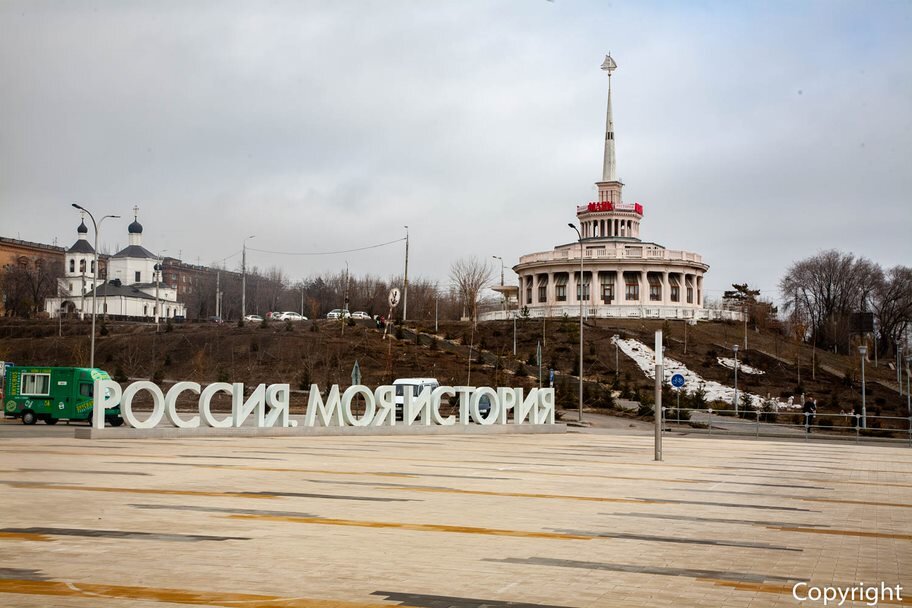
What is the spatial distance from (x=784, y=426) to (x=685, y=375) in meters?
31.5

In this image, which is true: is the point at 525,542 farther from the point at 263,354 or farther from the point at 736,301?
the point at 736,301

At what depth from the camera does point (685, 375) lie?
77375mm

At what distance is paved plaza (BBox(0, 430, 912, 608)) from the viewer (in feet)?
26.8

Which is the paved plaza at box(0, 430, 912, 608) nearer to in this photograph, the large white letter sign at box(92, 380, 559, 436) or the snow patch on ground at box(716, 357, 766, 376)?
the large white letter sign at box(92, 380, 559, 436)

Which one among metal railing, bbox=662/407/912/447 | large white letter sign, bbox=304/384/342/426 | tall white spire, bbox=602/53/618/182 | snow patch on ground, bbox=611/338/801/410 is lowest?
A: metal railing, bbox=662/407/912/447

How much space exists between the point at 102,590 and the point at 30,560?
1661mm

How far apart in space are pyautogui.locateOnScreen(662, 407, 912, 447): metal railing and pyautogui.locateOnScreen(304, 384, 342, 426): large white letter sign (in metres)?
17.6

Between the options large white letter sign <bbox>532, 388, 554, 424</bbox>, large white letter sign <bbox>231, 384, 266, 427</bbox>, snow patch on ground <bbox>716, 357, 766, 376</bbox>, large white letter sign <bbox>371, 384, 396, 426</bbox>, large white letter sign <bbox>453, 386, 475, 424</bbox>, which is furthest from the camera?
snow patch on ground <bbox>716, 357, 766, 376</bbox>

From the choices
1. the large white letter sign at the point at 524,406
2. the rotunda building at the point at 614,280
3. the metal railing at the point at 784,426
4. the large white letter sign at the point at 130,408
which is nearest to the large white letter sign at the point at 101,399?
the large white letter sign at the point at 130,408

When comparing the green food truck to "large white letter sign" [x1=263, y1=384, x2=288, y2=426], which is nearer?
"large white letter sign" [x1=263, y1=384, x2=288, y2=426]

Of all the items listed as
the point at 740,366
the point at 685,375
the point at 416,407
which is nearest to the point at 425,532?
the point at 416,407

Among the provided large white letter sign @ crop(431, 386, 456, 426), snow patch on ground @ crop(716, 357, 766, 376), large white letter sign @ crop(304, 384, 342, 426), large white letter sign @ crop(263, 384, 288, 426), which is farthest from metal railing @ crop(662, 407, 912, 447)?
large white letter sign @ crop(263, 384, 288, 426)

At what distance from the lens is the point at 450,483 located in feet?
57.6

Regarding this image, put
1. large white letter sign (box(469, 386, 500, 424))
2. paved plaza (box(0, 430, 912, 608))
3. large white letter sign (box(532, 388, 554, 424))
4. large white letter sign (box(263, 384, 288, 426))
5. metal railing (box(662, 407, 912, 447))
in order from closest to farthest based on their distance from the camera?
paved plaza (box(0, 430, 912, 608)) → large white letter sign (box(263, 384, 288, 426)) → large white letter sign (box(469, 386, 500, 424)) → large white letter sign (box(532, 388, 554, 424)) → metal railing (box(662, 407, 912, 447))
